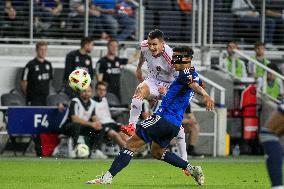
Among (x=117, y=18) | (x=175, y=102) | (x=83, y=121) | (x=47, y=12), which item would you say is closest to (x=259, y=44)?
(x=117, y=18)

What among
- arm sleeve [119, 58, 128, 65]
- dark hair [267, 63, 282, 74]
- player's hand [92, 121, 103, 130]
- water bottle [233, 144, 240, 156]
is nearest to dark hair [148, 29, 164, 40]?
player's hand [92, 121, 103, 130]

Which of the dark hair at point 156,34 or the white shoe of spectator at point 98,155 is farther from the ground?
the dark hair at point 156,34

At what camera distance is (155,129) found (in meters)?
13.8

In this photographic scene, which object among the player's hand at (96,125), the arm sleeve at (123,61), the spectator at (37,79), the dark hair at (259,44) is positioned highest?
the dark hair at (259,44)

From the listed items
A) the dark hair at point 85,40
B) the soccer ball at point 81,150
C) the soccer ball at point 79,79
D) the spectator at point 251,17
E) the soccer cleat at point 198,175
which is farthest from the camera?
the spectator at point 251,17

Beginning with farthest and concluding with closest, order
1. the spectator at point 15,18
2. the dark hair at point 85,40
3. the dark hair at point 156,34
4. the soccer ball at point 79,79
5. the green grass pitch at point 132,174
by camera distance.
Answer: the spectator at point 15,18, the dark hair at point 85,40, the soccer ball at point 79,79, the dark hair at point 156,34, the green grass pitch at point 132,174

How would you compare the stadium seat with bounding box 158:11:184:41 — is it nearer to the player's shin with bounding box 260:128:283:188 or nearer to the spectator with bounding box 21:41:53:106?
the spectator with bounding box 21:41:53:106

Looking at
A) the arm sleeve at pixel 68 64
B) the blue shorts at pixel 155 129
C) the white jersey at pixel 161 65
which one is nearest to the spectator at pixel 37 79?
the arm sleeve at pixel 68 64

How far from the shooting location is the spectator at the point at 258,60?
82.5 ft

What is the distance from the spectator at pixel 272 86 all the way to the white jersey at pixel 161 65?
8.73 m

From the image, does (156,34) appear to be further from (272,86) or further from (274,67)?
(274,67)

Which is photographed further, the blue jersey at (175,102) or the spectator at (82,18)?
the spectator at (82,18)

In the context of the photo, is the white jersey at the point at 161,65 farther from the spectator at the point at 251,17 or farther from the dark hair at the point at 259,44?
the spectator at the point at 251,17

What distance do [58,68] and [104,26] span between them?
1.84m
